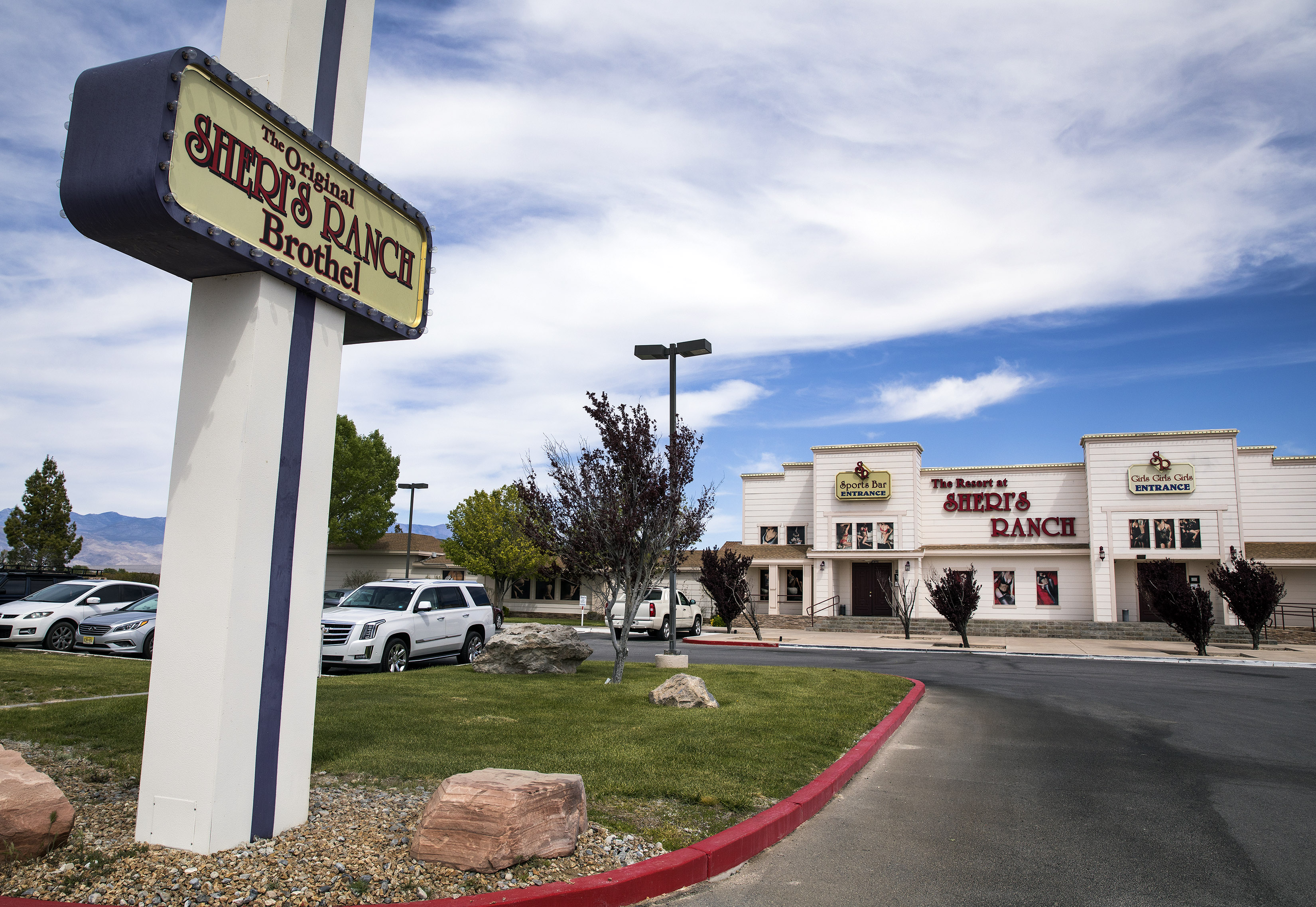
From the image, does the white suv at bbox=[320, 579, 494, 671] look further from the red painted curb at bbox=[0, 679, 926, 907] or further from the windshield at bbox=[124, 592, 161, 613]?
the red painted curb at bbox=[0, 679, 926, 907]

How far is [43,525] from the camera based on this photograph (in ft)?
160

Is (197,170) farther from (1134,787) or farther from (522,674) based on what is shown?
A: (522,674)

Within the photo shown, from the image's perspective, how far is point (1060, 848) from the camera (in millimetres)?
5727

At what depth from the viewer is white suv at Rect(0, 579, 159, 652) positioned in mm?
17000

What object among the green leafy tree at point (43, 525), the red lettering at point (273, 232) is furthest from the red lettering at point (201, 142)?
the green leafy tree at point (43, 525)

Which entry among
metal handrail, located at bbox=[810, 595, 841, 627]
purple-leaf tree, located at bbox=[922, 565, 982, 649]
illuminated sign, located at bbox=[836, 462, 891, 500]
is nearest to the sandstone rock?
purple-leaf tree, located at bbox=[922, 565, 982, 649]

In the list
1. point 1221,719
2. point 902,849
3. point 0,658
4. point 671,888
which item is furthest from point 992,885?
point 0,658

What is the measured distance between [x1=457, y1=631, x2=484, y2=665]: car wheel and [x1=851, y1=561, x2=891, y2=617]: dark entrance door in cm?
2476

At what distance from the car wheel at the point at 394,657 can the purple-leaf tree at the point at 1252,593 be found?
25.4 m

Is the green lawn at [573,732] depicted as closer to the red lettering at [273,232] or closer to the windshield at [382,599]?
the windshield at [382,599]

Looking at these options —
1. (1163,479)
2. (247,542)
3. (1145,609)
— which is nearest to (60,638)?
(247,542)

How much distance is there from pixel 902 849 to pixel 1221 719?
849 centimetres

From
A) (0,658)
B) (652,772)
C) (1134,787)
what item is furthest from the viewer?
(0,658)

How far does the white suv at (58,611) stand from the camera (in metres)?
17.0
